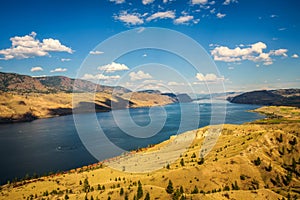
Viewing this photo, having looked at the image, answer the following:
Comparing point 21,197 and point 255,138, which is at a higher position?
point 255,138

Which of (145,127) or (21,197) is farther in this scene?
(145,127)

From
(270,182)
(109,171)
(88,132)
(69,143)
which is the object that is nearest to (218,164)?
(270,182)

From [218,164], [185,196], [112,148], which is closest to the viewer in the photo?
[185,196]

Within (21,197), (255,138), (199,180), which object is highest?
(255,138)

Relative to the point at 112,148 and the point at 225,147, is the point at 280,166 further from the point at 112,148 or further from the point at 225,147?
the point at 112,148

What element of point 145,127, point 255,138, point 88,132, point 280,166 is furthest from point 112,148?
point 280,166

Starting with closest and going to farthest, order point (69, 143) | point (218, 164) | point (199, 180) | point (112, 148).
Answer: point (199, 180)
point (218, 164)
point (112, 148)
point (69, 143)
